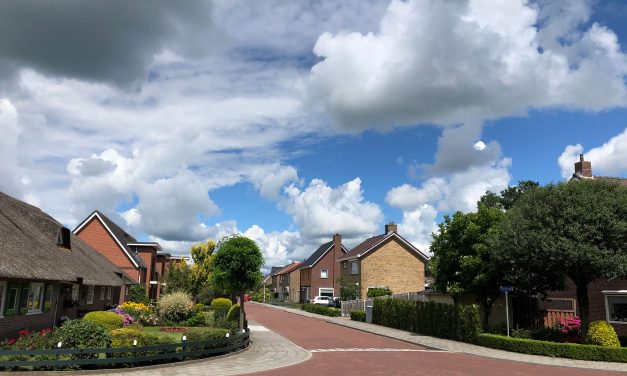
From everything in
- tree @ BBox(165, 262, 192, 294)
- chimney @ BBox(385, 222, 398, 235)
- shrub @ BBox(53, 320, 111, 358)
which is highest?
chimney @ BBox(385, 222, 398, 235)

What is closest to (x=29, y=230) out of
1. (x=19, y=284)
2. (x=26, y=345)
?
(x=19, y=284)

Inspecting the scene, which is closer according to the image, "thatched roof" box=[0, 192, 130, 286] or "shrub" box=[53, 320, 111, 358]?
"shrub" box=[53, 320, 111, 358]

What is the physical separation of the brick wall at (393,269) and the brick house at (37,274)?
2975 centimetres

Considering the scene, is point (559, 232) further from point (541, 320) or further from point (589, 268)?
point (541, 320)

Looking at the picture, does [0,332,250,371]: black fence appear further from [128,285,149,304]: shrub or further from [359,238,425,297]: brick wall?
[359,238,425,297]: brick wall

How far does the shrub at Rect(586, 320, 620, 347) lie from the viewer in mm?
19188

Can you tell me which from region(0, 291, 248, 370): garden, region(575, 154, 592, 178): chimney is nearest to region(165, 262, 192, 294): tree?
region(0, 291, 248, 370): garden

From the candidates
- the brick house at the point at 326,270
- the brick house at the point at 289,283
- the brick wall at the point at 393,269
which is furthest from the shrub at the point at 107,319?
the brick house at the point at 289,283

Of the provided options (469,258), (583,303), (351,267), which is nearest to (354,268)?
(351,267)

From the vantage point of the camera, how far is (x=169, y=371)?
14734mm

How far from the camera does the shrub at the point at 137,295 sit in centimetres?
4500

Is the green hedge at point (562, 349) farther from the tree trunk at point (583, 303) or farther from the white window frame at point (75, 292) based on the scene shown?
the white window frame at point (75, 292)

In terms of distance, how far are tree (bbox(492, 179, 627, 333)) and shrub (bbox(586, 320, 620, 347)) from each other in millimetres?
784

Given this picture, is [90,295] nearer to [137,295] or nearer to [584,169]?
[137,295]
